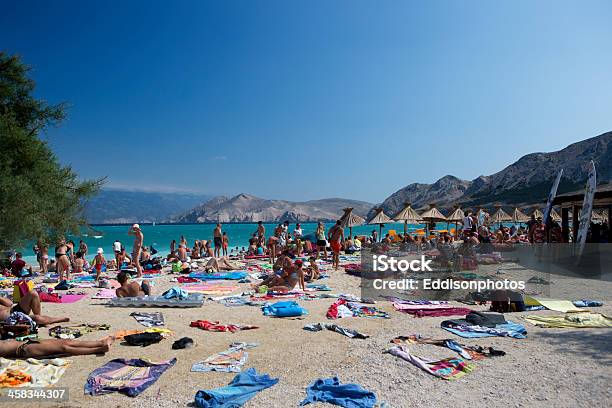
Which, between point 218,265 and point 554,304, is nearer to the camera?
point 554,304

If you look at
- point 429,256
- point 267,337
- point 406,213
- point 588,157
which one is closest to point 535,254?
point 429,256

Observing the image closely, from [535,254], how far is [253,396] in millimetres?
14241

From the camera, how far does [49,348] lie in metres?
5.16

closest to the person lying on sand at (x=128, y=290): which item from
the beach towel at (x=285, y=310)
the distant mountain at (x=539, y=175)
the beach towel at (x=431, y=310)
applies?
the beach towel at (x=285, y=310)

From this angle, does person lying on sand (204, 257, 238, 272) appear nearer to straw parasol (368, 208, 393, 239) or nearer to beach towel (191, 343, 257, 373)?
beach towel (191, 343, 257, 373)

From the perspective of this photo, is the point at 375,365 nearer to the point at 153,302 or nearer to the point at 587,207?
the point at 153,302

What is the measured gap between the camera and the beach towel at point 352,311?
25.9 ft

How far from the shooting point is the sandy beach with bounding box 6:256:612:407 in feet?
13.8

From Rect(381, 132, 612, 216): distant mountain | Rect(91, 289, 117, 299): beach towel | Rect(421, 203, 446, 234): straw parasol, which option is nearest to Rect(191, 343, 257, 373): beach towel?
Rect(91, 289, 117, 299): beach towel

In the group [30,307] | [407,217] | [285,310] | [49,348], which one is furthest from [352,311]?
[407,217]

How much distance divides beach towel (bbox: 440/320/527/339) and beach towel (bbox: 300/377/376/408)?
2.83m

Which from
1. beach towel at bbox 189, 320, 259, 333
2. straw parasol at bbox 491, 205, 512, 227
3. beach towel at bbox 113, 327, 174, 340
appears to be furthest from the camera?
straw parasol at bbox 491, 205, 512, 227

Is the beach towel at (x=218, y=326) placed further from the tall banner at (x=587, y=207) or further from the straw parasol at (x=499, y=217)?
the straw parasol at (x=499, y=217)

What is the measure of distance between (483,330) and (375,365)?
2.44 m
